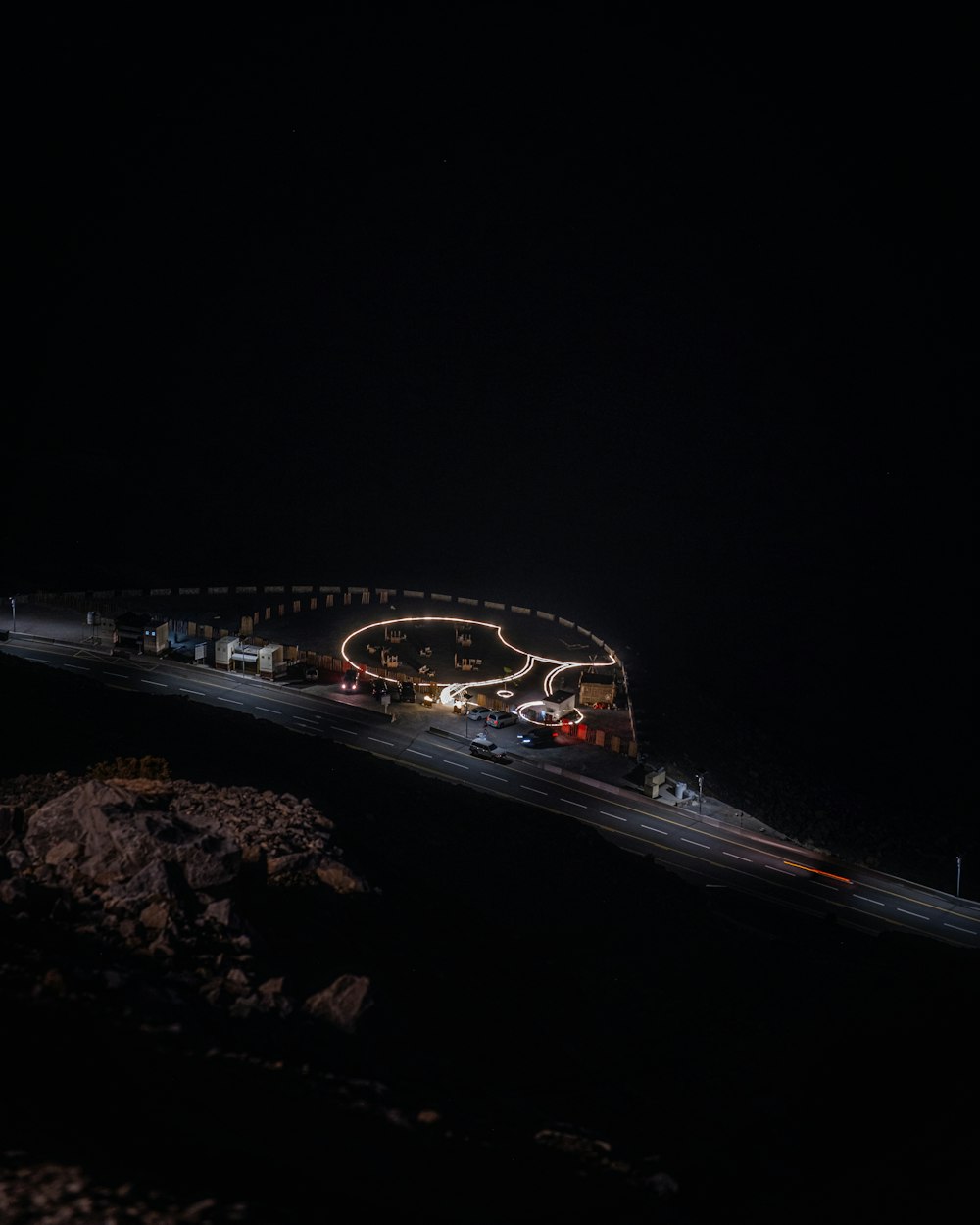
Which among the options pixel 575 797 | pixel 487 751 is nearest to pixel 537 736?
pixel 487 751

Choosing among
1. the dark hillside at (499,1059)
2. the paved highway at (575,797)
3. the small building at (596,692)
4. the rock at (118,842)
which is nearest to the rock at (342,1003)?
the dark hillside at (499,1059)

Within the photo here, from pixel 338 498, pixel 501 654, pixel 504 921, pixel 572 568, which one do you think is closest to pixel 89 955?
pixel 504 921

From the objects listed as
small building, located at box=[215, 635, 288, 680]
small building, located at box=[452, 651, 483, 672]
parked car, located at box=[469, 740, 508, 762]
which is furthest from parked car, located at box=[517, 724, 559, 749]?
small building, located at box=[215, 635, 288, 680]

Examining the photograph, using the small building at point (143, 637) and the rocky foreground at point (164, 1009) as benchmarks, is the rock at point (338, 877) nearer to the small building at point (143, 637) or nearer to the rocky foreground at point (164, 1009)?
the rocky foreground at point (164, 1009)

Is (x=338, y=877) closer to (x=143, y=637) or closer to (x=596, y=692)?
(x=596, y=692)

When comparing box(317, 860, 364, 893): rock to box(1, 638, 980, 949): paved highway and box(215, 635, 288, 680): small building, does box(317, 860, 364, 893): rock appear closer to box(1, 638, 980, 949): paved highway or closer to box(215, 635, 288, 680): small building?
box(1, 638, 980, 949): paved highway
